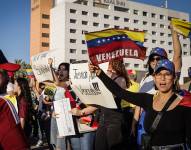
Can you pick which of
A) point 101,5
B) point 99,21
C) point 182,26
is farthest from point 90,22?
point 182,26

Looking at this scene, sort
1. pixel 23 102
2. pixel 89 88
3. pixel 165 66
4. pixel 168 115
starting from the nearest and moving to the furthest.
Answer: pixel 168 115, pixel 165 66, pixel 89 88, pixel 23 102

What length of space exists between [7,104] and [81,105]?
317cm

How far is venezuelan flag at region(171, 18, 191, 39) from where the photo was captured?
554 centimetres

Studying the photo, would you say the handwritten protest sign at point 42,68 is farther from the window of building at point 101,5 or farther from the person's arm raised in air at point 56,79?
the window of building at point 101,5

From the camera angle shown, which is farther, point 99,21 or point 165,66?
point 99,21

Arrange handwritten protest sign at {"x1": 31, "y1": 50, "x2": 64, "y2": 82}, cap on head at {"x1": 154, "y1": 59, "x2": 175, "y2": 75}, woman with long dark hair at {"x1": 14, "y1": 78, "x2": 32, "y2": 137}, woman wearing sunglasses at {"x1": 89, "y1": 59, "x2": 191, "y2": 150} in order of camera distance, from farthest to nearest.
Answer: handwritten protest sign at {"x1": 31, "y1": 50, "x2": 64, "y2": 82} < woman with long dark hair at {"x1": 14, "y1": 78, "x2": 32, "y2": 137} < cap on head at {"x1": 154, "y1": 59, "x2": 175, "y2": 75} < woman wearing sunglasses at {"x1": 89, "y1": 59, "x2": 191, "y2": 150}

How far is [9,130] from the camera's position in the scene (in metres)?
2.70

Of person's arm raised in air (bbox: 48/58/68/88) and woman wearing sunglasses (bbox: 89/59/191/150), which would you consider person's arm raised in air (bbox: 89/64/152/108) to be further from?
person's arm raised in air (bbox: 48/58/68/88)

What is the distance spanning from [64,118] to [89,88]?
1008 millimetres

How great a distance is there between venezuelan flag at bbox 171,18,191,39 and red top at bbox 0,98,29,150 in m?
3.36

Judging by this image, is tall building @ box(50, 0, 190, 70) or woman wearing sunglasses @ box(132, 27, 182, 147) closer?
woman wearing sunglasses @ box(132, 27, 182, 147)

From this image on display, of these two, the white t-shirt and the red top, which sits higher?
the white t-shirt

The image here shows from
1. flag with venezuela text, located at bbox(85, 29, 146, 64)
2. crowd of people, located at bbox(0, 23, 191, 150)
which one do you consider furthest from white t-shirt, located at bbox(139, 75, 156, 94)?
flag with venezuela text, located at bbox(85, 29, 146, 64)

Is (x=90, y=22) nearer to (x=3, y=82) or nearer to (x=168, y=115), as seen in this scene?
(x=168, y=115)
